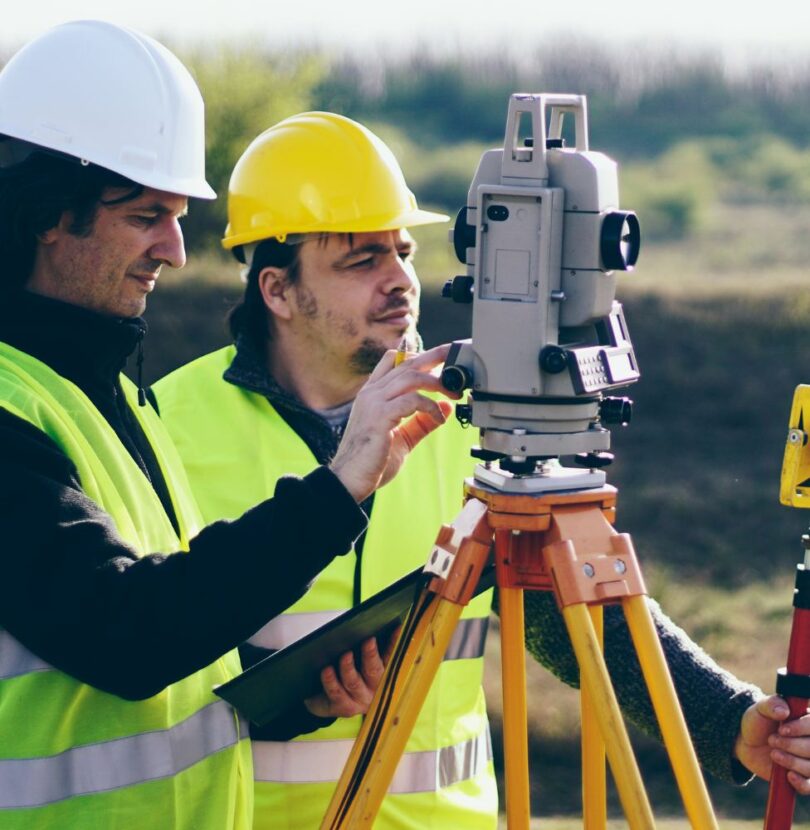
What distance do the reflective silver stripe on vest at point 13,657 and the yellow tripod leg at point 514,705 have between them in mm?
796

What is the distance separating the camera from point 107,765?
249 cm

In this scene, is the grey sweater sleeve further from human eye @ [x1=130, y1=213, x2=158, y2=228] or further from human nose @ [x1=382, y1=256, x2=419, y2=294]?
human eye @ [x1=130, y1=213, x2=158, y2=228]

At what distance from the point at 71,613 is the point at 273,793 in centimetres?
104

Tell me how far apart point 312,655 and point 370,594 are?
486 mm

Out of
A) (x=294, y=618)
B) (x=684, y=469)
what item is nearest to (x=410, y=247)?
(x=294, y=618)

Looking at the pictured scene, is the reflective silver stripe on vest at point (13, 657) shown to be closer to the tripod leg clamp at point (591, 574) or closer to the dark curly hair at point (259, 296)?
the tripod leg clamp at point (591, 574)

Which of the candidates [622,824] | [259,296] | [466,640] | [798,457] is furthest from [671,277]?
[798,457]

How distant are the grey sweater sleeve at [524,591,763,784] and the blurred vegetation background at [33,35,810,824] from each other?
3.23m

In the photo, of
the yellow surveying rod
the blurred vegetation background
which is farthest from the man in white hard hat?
the blurred vegetation background

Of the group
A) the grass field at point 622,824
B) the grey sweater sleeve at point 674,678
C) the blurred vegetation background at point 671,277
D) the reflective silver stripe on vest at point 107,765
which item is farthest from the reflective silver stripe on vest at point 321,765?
the blurred vegetation background at point 671,277

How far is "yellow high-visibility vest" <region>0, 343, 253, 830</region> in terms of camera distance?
2.41 metres

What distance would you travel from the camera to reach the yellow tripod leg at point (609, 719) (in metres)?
2.41

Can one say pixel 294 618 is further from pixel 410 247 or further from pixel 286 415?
pixel 410 247

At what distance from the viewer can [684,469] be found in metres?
9.95
